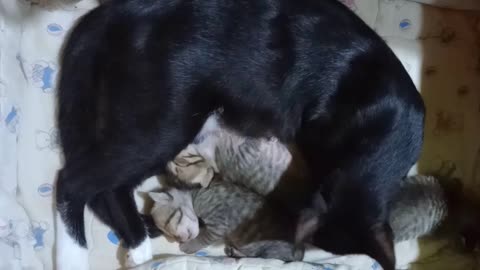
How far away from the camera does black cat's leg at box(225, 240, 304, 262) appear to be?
1702mm

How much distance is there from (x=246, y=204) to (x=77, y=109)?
1.54 feet

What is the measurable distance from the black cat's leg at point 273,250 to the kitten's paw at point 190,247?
0.38 ft

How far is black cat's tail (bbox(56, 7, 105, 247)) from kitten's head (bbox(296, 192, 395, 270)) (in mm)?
536

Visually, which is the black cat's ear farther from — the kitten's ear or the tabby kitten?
the kitten's ear

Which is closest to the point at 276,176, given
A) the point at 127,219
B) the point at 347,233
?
the point at 347,233

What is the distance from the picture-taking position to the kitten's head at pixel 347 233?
158 centimetres

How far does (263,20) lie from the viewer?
5.13 ft

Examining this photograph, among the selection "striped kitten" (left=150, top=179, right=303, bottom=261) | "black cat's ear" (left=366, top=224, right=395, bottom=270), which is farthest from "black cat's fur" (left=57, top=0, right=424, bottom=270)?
"striped kitten" (left=150, top=179, right=303, bottom=261)

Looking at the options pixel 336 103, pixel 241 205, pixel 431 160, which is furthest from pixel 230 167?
pixel 431 160

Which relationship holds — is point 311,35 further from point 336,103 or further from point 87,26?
point 87,26

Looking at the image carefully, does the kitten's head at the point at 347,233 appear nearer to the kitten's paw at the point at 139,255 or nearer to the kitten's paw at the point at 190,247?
the kitten's paw at the point at 190,247

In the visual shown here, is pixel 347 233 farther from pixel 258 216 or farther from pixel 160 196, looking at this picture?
pixel 160 196

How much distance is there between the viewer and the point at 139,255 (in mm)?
1713

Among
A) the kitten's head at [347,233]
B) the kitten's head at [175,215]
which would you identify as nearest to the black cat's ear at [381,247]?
the kitten's head at [347,233]
